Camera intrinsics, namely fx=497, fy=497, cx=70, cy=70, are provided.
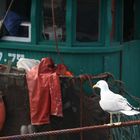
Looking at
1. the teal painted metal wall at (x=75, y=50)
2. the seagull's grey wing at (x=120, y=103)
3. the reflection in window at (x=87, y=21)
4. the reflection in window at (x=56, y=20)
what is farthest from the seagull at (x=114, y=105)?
the reflection in window at (x=56, y=20)

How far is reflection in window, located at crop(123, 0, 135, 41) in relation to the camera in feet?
26.1

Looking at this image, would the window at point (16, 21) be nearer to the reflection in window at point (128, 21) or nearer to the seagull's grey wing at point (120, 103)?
the reflection in window at point (128, 21)

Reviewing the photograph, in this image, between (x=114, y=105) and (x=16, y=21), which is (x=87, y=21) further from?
(x=114, y=105)

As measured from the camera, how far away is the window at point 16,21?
6.97 meters

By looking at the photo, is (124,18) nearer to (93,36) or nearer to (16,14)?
(93,36)

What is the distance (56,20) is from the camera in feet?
22.4

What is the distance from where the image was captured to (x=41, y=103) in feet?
19.0

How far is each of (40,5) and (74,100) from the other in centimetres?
157

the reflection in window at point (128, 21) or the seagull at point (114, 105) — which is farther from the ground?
the reflection in window at point (128, 21)

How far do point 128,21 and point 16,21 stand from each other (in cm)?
202

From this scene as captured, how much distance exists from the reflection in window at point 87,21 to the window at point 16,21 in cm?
75

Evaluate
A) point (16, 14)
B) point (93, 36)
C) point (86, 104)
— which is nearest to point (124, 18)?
A: point (93, 36)

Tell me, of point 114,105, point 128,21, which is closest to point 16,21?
point 128,21

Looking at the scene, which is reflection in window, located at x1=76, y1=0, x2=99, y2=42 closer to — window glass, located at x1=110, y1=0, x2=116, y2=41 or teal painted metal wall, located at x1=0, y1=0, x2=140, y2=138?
teal painted metal wall, located at x1=0, y1=0, x2=140, y2=138
